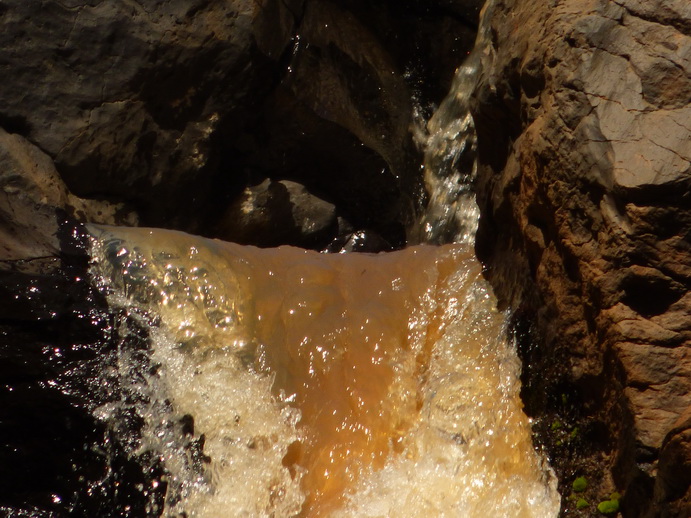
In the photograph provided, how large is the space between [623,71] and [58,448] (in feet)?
8.28

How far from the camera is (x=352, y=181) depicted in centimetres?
583

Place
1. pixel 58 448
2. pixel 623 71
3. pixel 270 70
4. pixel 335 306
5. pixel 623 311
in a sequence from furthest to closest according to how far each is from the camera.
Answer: pixel 270 70
pixel 335 306
pixel 58 448
pixel 623 71
pixel 623 311

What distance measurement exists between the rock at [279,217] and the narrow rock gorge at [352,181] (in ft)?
0.05

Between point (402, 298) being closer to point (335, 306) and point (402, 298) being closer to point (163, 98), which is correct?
point (335, 306)

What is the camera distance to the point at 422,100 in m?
6.35

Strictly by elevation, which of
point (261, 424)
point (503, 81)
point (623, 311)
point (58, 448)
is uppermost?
point (503, 81)

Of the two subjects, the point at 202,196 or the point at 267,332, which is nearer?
the point at 267,332

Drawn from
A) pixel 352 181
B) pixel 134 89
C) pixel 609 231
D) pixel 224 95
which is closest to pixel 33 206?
pixel 134 89

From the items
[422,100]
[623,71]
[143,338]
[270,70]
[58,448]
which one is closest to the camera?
[623,71]

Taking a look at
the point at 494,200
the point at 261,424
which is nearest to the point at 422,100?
the point at 494,200

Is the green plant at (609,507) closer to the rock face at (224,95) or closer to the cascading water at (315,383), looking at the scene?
the cascading water at (315,383)

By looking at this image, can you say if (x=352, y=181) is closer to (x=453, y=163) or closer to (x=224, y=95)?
(x=453, y=163)

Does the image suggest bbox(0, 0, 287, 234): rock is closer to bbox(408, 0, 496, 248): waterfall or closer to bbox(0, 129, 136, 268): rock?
bbox(0, 129, 136, 268): rock

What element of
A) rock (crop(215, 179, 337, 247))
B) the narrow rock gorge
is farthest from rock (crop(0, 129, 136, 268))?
rock (crop(215, 179, 337, 247))
